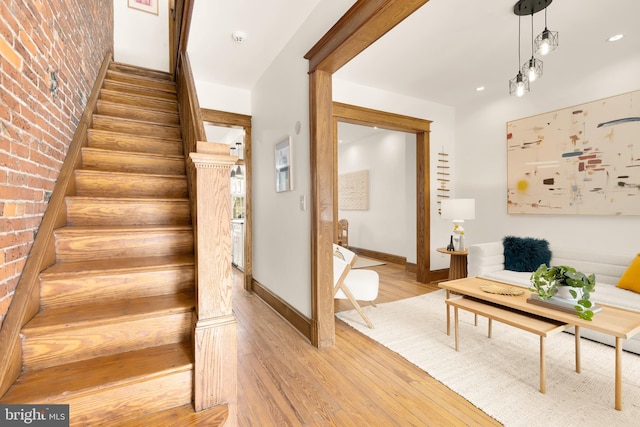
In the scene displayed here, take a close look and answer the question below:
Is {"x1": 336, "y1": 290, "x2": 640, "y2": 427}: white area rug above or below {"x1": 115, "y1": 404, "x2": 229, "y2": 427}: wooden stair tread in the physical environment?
below

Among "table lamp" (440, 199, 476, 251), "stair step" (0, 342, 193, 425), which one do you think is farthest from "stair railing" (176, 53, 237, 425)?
"table lamp" (440, 199, 476, 251)

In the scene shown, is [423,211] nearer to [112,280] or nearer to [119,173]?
[119,173]

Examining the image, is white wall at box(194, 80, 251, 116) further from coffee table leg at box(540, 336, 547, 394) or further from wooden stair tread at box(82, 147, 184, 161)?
coffee table leg at box(540, 336, 547, 394)


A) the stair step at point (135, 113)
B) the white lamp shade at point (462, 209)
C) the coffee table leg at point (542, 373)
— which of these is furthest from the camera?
the white lamp shade at point (462, 209)

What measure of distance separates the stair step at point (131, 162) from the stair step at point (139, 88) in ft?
4.22

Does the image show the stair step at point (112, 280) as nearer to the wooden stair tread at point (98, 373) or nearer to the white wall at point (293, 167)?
the wooden stair tread at point (98, 373)

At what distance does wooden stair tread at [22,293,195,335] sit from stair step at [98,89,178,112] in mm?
2268

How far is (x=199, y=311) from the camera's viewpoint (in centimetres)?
133

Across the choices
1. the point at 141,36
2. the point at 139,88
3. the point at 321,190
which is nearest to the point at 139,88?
the point at 139,88

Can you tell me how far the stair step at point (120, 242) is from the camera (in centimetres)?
173

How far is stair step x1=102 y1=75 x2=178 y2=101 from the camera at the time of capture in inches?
125

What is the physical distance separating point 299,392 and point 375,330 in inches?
44.6

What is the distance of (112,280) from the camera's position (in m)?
1.61

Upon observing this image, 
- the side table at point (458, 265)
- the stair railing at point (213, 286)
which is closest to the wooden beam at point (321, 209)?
the stair railing at point (213, 286)
